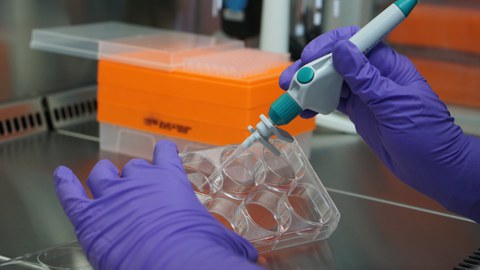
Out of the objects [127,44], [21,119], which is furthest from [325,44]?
[21,119]

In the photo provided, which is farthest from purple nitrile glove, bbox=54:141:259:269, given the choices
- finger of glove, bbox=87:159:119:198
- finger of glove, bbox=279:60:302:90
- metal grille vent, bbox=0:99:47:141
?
metal grille vent, bbox=0:99:47:141

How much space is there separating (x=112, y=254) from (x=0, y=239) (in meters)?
0.36

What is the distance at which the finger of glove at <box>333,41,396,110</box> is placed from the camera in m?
1.17

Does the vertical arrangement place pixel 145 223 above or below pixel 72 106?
above

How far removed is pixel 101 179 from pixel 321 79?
35 cm

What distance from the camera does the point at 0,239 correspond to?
1.30 m

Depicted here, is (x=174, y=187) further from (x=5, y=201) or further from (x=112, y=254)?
(x=5, y=201)

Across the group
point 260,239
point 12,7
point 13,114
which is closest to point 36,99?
point 13,114

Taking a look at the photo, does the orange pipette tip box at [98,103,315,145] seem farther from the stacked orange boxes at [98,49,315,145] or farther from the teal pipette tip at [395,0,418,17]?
the teal pipette tip at [395,0,418,17]

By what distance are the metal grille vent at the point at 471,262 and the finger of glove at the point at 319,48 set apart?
386mm

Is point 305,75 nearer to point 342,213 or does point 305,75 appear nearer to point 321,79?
point 321,79

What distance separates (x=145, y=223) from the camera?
103 cm

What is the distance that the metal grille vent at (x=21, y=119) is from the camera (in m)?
1.86

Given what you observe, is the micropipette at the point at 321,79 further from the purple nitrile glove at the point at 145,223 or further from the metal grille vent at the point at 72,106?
the metal grille vent at the point at 72,106
